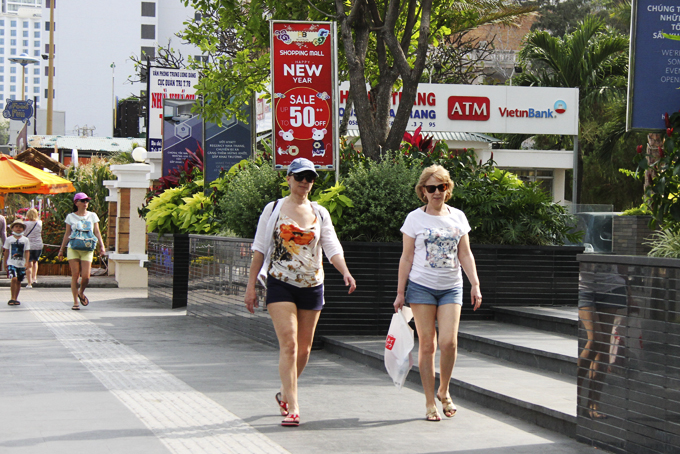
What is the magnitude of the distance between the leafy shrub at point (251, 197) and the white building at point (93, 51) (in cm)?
7631

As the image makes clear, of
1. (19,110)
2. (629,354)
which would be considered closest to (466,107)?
(629,354)

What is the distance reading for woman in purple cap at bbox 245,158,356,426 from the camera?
5895mm

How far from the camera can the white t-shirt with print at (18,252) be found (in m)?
14.8

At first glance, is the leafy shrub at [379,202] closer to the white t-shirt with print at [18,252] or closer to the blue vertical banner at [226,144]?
the blue vertical banner at [226,144]

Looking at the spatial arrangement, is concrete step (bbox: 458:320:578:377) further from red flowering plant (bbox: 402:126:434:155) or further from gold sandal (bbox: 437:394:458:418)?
red flowering plant (bbox: 402:126:434:155)

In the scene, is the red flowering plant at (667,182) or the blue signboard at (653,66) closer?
the red flowering plant at (667,182)

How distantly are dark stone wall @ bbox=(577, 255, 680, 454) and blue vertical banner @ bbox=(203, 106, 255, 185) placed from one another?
9.37 metres

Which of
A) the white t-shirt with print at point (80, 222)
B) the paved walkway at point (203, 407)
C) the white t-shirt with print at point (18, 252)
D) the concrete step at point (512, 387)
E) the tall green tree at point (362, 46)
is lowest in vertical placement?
the paved walkway at point (203, 407)

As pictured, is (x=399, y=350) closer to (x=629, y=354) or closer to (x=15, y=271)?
(x=629, y=354)

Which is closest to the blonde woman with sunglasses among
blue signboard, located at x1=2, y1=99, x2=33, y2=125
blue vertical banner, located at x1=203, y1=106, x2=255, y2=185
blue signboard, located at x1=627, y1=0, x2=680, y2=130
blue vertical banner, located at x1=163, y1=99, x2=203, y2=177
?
blue signboard, located at x1=627, y1=0, x2=680, y2=130

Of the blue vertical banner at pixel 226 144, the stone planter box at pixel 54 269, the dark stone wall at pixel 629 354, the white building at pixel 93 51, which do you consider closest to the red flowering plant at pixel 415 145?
the blue vertical banner at pixel 226 144

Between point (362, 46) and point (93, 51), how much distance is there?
261ft

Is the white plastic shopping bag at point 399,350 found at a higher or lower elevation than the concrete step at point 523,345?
higher

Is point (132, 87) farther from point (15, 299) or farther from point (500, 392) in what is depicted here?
point (500, 392)
